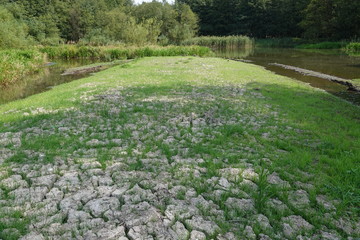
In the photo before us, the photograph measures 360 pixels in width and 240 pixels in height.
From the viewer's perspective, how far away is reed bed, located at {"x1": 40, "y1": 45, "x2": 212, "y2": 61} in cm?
4306

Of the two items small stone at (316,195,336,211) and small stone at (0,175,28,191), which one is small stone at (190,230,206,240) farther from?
→ small stone at (0,175,28,191)

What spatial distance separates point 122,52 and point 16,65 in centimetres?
1981

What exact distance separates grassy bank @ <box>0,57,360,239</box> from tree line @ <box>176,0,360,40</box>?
63302mm

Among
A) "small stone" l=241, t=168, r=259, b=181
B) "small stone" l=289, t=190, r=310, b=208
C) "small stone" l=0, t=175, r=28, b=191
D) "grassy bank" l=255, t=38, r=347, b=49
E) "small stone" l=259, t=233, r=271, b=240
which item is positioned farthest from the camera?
"grassy bank" l=255, t=38, r=347, b=49

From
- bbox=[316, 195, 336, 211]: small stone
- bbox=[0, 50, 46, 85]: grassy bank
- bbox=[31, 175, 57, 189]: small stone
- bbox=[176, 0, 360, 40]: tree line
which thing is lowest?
bbox=[316, 195, 336, 211]: small stone

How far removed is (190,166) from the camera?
6000mm

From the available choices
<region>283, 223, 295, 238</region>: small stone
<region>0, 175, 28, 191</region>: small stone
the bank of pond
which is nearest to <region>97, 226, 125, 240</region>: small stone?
<region>0, 175, 28, 191</region>: small stone

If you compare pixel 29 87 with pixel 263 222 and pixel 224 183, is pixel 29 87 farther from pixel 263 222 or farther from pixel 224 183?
pixel 263 222

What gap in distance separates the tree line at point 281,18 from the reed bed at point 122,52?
40.0m

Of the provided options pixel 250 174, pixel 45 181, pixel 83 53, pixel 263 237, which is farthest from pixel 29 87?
pixel 83 53

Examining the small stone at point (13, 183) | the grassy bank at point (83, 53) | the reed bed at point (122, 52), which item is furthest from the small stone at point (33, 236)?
the reed bed at point (122, 52)

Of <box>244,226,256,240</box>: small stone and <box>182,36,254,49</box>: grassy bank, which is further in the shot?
<box>182,36,254,49</box>: grassy bank

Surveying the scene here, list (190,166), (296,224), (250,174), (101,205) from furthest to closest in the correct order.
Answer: (190,166), (250,174), (101,205), (296,224)

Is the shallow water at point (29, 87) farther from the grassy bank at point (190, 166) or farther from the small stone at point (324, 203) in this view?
the small stone at point (324, 203)
